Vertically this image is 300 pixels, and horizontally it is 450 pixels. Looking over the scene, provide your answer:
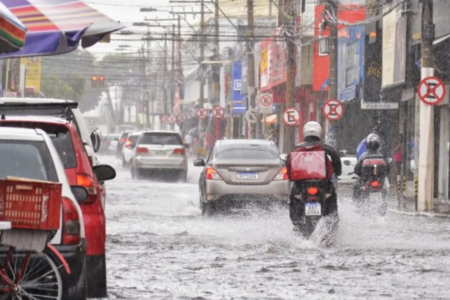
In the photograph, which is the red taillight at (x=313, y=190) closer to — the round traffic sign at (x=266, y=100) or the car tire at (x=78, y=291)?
the car tire at (x=78, y=291)

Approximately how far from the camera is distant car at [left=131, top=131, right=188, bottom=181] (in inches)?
1603

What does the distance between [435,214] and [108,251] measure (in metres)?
10.6

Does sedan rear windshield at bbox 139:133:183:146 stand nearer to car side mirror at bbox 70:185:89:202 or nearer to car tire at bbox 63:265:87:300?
car side mirror at bbox 70:185:89:202

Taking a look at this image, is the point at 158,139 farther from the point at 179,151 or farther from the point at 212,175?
the point at 212,175

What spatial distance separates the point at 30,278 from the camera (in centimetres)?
851

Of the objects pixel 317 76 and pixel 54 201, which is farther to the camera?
pixel 317 76

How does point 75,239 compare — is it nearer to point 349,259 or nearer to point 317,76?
point 349,259

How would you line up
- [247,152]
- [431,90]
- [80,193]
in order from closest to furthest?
[80,193], [247,152], [431,90]

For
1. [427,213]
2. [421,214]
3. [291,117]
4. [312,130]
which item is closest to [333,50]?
[291,117]

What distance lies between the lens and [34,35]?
33.9ft

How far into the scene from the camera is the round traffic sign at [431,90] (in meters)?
25.8

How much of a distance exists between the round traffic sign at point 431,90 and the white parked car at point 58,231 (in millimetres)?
17505

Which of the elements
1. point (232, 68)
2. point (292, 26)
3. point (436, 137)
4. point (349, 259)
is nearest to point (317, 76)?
point (292, 26)

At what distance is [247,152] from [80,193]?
1352 centimetres
